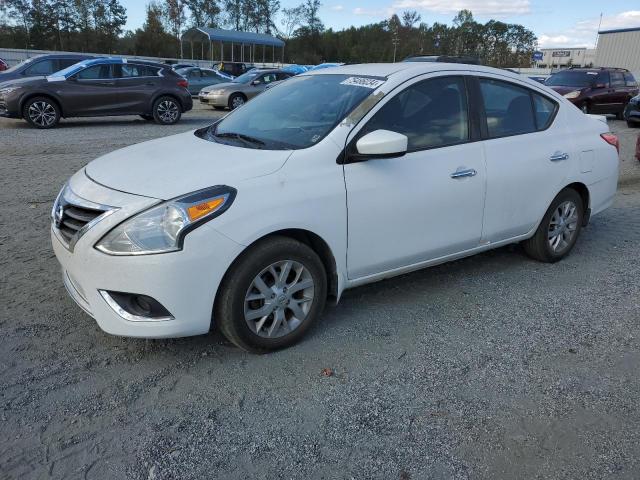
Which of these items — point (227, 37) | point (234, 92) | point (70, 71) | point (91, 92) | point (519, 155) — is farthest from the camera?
point (227, 37)

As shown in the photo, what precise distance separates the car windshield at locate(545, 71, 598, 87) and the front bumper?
679 inches

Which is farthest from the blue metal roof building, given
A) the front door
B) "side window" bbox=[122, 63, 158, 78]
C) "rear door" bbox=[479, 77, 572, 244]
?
the front door

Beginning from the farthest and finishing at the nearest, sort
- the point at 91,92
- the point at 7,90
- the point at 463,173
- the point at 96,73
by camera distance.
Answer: the point at 96,73
the point at 91,92
the point at 7,90
the point at 463,173

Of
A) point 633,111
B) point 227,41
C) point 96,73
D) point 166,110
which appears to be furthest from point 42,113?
point 227,41

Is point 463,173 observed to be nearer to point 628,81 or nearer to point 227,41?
point 628,81

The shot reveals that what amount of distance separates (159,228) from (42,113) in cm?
1124

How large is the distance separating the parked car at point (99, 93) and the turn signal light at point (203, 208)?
1116 centimetres

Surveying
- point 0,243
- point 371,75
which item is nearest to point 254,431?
point 371,75

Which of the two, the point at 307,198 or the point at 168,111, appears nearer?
the point at 307,198

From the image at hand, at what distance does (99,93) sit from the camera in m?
12.8

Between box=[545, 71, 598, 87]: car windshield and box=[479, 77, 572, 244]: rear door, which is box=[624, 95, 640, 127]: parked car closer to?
box=[545, 71, 598, 87]: car windshield

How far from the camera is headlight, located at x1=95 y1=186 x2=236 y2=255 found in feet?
9.16

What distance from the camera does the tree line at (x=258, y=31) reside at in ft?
184

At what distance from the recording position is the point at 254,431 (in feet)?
8.59
